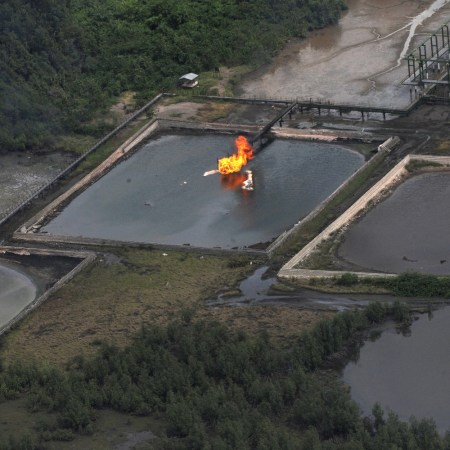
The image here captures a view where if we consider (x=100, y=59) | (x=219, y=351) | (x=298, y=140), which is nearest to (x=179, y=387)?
(x=219, y=351)

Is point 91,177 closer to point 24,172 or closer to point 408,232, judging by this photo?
point 24,172

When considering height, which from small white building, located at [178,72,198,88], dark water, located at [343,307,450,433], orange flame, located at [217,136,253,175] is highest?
small white building, located at [178,72,198,88]

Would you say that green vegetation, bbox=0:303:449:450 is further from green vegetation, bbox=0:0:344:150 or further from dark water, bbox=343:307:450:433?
green vegetation, bbox=0:0:344:150

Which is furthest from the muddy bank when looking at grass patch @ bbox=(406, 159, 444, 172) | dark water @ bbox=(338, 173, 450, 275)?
grass patch @ bbox=(406, 159, 444, 172)

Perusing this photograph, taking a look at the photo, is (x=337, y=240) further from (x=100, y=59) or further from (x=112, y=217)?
(x=100, y=59)

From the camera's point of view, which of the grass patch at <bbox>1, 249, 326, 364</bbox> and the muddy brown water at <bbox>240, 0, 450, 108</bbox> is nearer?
the grass patch at <bbox>1, 249, 326, 364</bbox>

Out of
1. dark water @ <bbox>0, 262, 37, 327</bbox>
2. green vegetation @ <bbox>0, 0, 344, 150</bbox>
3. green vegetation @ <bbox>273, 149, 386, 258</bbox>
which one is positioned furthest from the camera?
green vegetation @ <bbox>0, 0, 344, 150</bbox>
